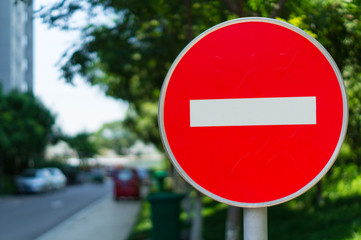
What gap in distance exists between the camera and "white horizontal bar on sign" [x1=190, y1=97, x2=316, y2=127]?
166 cm

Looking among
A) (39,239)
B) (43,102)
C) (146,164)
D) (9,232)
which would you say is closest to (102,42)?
(39,239)

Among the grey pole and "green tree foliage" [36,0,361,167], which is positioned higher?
"green tree foliage" [36,0,361,167]

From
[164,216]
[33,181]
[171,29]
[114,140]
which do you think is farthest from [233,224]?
[114,140]

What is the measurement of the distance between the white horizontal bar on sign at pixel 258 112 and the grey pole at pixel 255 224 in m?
0.31

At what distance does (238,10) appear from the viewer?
589 centimetres

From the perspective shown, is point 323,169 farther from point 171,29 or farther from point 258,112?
point 171,29

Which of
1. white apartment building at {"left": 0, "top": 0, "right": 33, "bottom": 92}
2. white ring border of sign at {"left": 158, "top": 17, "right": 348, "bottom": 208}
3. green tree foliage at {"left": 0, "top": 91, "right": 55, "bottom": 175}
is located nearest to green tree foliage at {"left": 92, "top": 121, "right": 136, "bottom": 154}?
white apartment building at {"left": 0, "top": 0, "right": 33, "bottom": 92}

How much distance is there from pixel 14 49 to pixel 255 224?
1832 inches

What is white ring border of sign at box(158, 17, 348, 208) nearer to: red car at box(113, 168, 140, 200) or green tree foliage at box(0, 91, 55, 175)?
red car at box(113, 168, 140, 200)

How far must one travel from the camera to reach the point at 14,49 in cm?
4478

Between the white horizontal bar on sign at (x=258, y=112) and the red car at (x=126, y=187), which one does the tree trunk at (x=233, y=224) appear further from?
the red car at (x=126, y=187)

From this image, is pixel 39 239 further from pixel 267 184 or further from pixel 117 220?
pixel 267 184

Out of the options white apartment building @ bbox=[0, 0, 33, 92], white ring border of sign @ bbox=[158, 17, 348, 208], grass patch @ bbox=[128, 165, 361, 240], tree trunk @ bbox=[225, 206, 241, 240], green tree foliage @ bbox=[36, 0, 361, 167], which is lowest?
grass patch @ bbox=[128, 165, 361, 240]

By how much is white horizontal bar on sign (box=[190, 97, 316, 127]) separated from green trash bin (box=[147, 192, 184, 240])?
7315 mm
